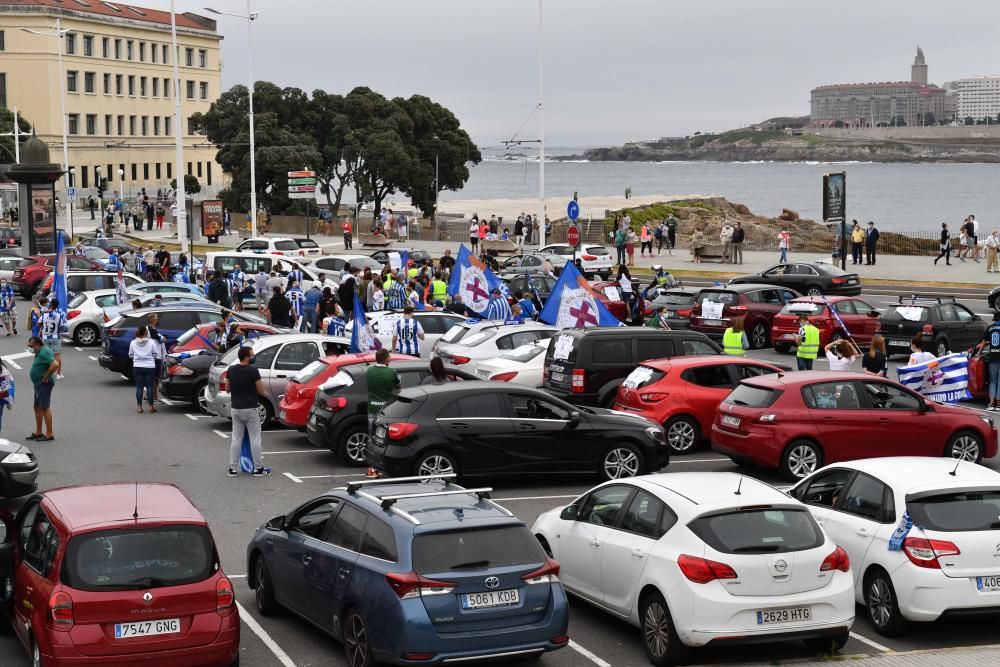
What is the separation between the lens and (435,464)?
53.6ft

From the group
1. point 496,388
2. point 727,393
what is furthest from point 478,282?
point 496,388

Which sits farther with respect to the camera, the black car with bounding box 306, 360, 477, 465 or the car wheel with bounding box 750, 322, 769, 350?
the car wheel with bounding box 750, 322, 769, 350

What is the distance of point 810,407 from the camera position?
56.5 ft

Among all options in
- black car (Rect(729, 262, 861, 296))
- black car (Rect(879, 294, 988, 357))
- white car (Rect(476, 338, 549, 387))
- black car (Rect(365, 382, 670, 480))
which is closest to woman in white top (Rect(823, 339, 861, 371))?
white car (Rect(476, 338, 549, 387))

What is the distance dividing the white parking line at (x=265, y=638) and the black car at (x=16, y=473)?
5483 millimetres

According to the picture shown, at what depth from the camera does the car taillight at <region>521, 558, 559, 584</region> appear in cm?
959

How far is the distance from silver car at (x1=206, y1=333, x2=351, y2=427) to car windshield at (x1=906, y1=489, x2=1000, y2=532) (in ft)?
39.5

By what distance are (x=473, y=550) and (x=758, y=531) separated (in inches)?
90.8

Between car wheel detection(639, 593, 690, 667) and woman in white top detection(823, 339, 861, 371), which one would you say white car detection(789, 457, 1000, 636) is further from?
woman in white top detection(823, 339, 861, 371)

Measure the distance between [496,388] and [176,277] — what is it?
24.8 m

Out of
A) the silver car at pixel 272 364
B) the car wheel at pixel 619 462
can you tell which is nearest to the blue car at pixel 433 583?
the car wheel at pixel 619 462

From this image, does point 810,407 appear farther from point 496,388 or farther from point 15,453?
point 15,453

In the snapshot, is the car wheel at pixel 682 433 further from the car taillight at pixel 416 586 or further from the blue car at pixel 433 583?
the car taillight at pixel 416 586

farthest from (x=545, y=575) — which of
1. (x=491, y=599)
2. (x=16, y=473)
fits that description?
(x=16, y=473)
